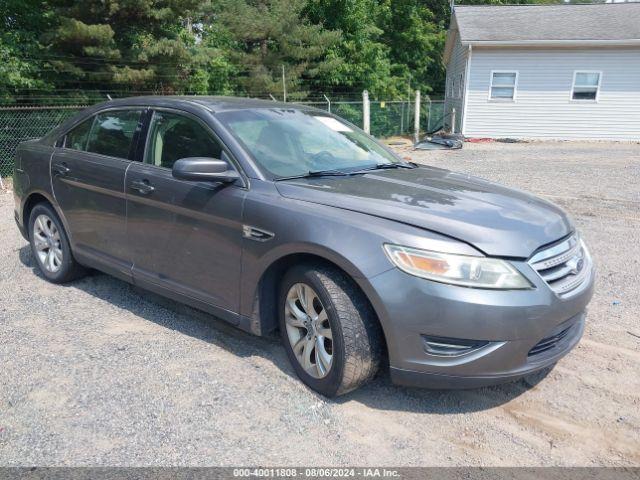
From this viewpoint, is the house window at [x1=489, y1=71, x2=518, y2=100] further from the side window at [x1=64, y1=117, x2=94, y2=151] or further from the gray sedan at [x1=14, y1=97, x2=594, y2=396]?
the side window at [x1=64, y1=117, x2=94, y2=151]

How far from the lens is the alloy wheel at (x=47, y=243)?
4.77 meters

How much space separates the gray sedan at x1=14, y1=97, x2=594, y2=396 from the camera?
104 inches

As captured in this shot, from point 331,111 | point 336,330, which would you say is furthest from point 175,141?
point 331,111

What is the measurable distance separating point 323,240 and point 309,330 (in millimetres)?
570

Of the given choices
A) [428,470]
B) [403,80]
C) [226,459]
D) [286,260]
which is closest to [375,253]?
[286,260]

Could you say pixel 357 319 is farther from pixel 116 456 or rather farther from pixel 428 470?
pixel 116 456

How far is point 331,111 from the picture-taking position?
65.0 feet

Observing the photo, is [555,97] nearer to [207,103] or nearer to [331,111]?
[331,111]

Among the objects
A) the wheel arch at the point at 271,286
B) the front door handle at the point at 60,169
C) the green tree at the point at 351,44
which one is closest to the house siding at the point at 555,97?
the green tree at the point at 351,44

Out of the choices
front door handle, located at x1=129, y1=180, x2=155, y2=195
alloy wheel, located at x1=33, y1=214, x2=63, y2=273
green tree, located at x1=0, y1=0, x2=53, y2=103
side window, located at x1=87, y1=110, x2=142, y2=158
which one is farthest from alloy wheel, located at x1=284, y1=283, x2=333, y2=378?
green tree, located at x1=0, y1=0, x2=53, y2=103

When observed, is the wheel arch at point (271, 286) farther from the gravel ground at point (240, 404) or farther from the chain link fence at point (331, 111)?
the chain link fence at point (331, 111)

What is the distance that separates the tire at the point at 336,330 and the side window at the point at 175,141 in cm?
→ 112

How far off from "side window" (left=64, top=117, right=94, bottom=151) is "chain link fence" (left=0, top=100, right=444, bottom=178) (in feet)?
20.5

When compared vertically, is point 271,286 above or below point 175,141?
below
